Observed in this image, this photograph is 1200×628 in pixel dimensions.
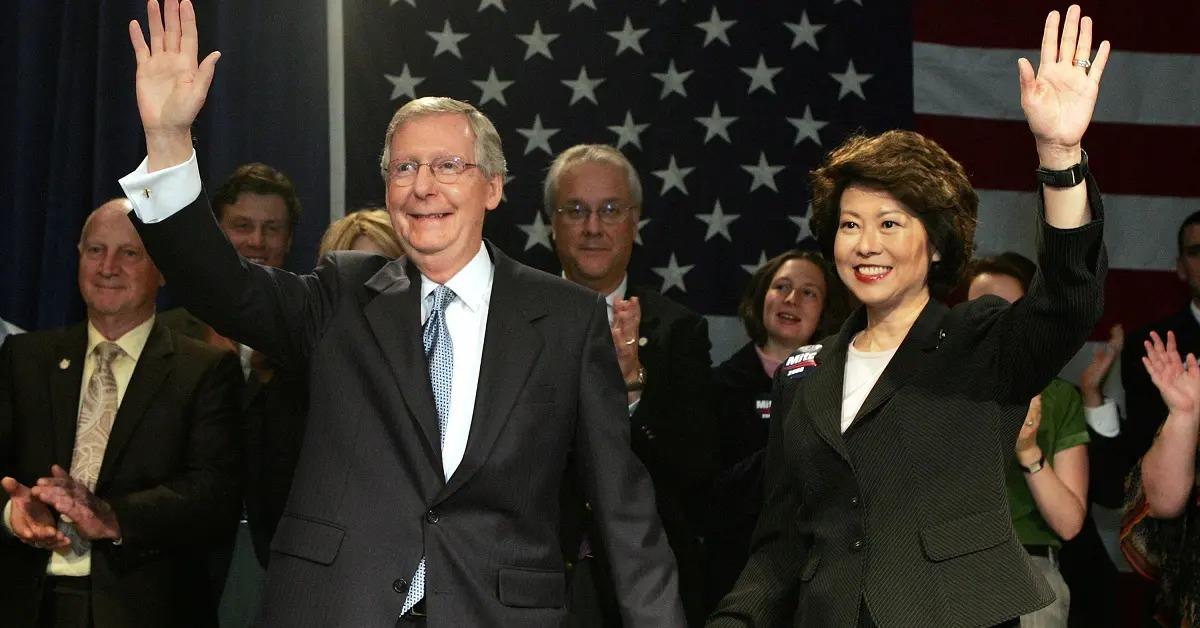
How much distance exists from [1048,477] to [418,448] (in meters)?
2.32

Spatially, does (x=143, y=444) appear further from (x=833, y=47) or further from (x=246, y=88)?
(x=833, y=47)

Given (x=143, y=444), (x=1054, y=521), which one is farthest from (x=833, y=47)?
(x=143, y=444)

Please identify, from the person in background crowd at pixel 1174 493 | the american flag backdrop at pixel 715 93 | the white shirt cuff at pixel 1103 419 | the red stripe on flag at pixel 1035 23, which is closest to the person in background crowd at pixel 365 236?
the american flag backdrop at pixel 715 93

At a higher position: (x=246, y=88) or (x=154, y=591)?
(x=246, y=88)

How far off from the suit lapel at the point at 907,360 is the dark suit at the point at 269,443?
1.59 metres

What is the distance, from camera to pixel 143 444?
13.4ft

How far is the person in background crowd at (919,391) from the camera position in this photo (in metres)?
2.63

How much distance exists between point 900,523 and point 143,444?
2238mm

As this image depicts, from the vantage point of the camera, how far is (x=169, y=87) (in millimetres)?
2678

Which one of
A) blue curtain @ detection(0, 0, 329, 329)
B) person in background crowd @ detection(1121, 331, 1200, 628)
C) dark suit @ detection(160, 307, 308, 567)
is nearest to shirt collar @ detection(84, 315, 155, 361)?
dark suit @ detection(160, 307, 308, 567)

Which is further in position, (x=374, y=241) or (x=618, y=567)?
(x=374, y=241)

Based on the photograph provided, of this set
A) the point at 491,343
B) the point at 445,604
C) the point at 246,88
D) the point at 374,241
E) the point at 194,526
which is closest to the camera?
the point at 445,604

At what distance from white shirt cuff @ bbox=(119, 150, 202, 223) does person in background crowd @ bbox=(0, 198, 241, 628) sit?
137cm

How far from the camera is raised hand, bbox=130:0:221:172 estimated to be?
2660 millimetres
